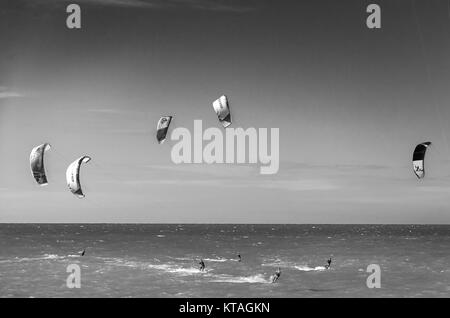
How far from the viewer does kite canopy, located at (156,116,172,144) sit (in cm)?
1841

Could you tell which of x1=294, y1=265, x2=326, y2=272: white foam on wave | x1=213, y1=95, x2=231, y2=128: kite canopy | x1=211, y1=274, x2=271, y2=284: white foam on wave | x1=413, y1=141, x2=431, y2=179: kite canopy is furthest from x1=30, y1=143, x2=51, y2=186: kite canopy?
x1=294, y1=265, x2=326, y2=272: white foam on wave

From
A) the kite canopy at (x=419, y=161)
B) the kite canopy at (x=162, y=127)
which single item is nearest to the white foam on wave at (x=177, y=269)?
the kite canopy at (x=162, y=127)

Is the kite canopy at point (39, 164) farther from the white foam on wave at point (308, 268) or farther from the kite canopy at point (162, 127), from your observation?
the white foam on wave at point (308, 268)

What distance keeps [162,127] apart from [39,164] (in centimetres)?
452

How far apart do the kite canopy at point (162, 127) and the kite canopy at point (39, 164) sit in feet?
12.6

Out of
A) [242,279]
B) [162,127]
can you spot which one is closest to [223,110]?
[162,127]

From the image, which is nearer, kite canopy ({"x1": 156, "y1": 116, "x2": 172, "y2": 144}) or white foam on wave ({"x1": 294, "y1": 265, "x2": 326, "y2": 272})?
kite canopy ({"x1": 156, "y1": 116, "x2": 172, "y2": 144})

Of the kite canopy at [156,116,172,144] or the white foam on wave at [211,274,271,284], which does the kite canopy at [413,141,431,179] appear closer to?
the kite canopy at [156,116,172,144]

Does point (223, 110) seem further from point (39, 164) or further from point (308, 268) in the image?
point (308, 268)

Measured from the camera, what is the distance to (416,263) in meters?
52.8

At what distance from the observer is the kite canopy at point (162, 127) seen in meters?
18.4

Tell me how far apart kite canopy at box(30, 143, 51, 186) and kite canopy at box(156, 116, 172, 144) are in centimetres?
383

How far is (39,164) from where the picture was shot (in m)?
20.7
